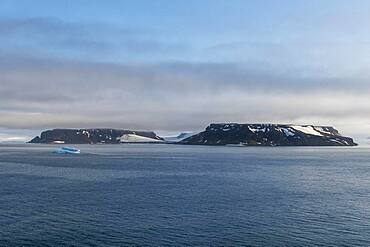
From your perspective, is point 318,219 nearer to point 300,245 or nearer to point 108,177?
point 300,245

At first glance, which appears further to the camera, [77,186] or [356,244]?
[77,186]

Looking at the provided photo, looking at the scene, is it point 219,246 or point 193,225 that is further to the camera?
point 193,225

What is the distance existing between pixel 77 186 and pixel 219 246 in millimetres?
22483

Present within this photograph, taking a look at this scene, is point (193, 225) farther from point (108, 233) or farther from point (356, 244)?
point (356, 244)

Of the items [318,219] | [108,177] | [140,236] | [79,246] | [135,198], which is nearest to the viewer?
[79,246]

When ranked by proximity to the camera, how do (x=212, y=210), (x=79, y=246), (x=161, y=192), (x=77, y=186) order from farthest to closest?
(x=77, y=186), (x=161, y=192), (x=212, y=210), (x=79, y=246)

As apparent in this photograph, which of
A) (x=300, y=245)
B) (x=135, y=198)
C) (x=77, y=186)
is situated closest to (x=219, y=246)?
(x=300, y=245)

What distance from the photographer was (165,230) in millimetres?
22391

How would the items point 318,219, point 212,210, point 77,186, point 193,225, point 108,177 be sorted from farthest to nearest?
point 108,177 → point 77,186 → point 212,210 → point 318,219 → point 193,225

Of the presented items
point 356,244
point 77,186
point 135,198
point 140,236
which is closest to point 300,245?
point 356,244

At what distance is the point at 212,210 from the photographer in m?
27.8

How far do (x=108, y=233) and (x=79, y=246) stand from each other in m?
2.51

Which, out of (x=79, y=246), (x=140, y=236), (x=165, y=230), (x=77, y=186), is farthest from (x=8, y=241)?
(x=77, y=186)

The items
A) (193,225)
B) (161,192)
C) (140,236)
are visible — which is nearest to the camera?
(140,236)
